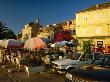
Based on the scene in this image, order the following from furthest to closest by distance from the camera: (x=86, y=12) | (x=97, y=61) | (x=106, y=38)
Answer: (x=86, y=12) → (x=106, y=38) → (x=97, y=61)

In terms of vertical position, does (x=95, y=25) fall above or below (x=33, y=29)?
below

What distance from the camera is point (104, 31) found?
192 feet

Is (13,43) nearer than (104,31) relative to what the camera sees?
Yes

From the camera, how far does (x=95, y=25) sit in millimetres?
60406

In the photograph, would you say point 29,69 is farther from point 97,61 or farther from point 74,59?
point 97,61

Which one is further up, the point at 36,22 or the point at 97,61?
the point at 36,22

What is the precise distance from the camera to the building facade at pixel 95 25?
5797 centimetres

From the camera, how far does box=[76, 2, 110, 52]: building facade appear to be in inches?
2282

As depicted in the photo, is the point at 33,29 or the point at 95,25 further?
the point at 33,29

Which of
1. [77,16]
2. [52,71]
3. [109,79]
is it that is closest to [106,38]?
[77,16]

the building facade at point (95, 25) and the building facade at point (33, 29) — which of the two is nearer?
the building facade at point (95, 25)

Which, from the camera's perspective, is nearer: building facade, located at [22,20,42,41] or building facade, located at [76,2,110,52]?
building facade, located at [76,2,110,52]

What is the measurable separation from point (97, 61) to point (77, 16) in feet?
174

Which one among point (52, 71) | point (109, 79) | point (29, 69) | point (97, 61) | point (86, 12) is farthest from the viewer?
point (86, 12)
